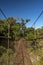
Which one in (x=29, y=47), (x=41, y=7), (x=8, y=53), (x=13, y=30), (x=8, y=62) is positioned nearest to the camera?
(x=41, y=7)

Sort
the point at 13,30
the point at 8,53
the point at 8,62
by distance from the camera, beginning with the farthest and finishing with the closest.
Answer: the point at 13,30
the point at 8,53
the point at 8,62

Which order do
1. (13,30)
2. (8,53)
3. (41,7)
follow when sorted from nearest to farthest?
(41,7) → (8,53) → (13,30)

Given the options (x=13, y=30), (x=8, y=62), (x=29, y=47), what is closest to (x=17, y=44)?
(x=29, y=47)

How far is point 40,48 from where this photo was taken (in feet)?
11.4

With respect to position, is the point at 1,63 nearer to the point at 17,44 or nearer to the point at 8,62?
the point at 8,62

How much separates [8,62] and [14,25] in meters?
2.62

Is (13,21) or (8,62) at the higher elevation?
(13,21)

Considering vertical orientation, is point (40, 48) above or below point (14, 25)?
below

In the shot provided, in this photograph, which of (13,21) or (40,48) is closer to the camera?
(40,48)

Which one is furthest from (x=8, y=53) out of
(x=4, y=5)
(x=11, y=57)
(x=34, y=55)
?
(x=4, y=5)

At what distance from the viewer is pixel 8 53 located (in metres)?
3.36

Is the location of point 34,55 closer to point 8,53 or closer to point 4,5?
point 8,53

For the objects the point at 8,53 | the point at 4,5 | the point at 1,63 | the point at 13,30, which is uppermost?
the point at 4,5

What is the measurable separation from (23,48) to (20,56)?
26 centimetres
